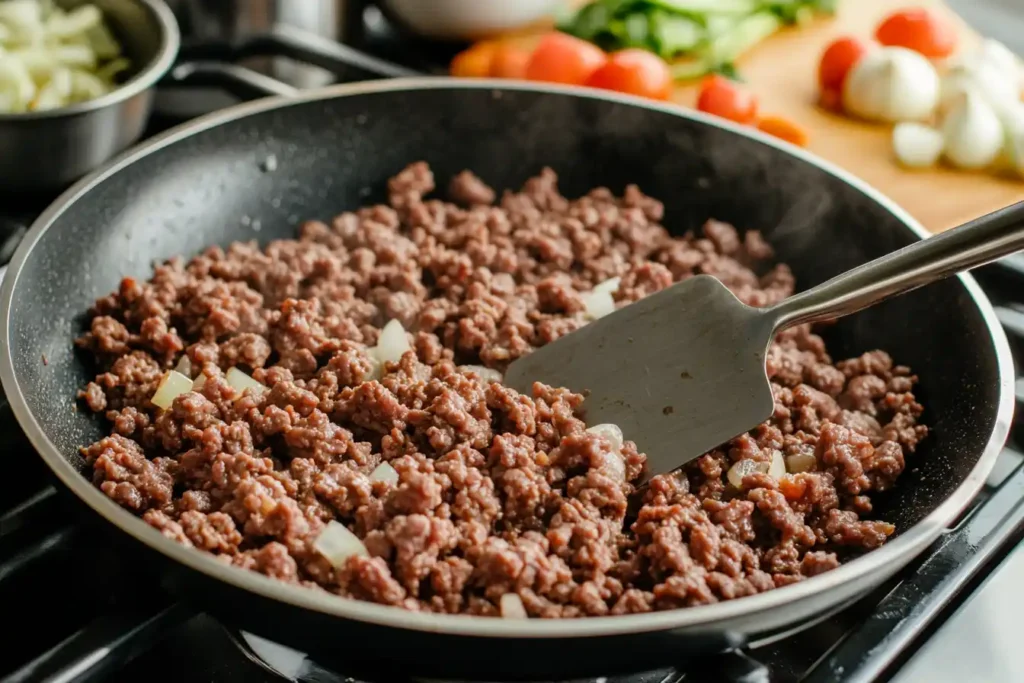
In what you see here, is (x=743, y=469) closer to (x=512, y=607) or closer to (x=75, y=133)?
(x=512, y=607)

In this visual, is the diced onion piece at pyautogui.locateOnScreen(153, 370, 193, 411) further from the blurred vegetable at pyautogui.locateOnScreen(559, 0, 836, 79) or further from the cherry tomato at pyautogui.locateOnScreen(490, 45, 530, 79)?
the blurred vegetable at pyautogui.locateOnScreen(559, 0, 836, 79)

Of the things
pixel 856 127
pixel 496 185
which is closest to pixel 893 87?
pixel 856 127

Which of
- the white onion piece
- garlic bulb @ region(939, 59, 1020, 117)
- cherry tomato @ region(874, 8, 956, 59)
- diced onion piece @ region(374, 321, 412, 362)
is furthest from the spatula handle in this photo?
cherry tomato @ region(874, 8, 956, 59)

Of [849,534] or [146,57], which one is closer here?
[849,534]

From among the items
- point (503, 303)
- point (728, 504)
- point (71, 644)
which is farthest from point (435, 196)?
point (71, 644)

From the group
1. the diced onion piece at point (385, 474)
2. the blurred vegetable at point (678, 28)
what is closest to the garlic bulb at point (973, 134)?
the blurred vegetable at point (678, 28)

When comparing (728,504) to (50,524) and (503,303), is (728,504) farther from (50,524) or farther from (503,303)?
(50,524)
